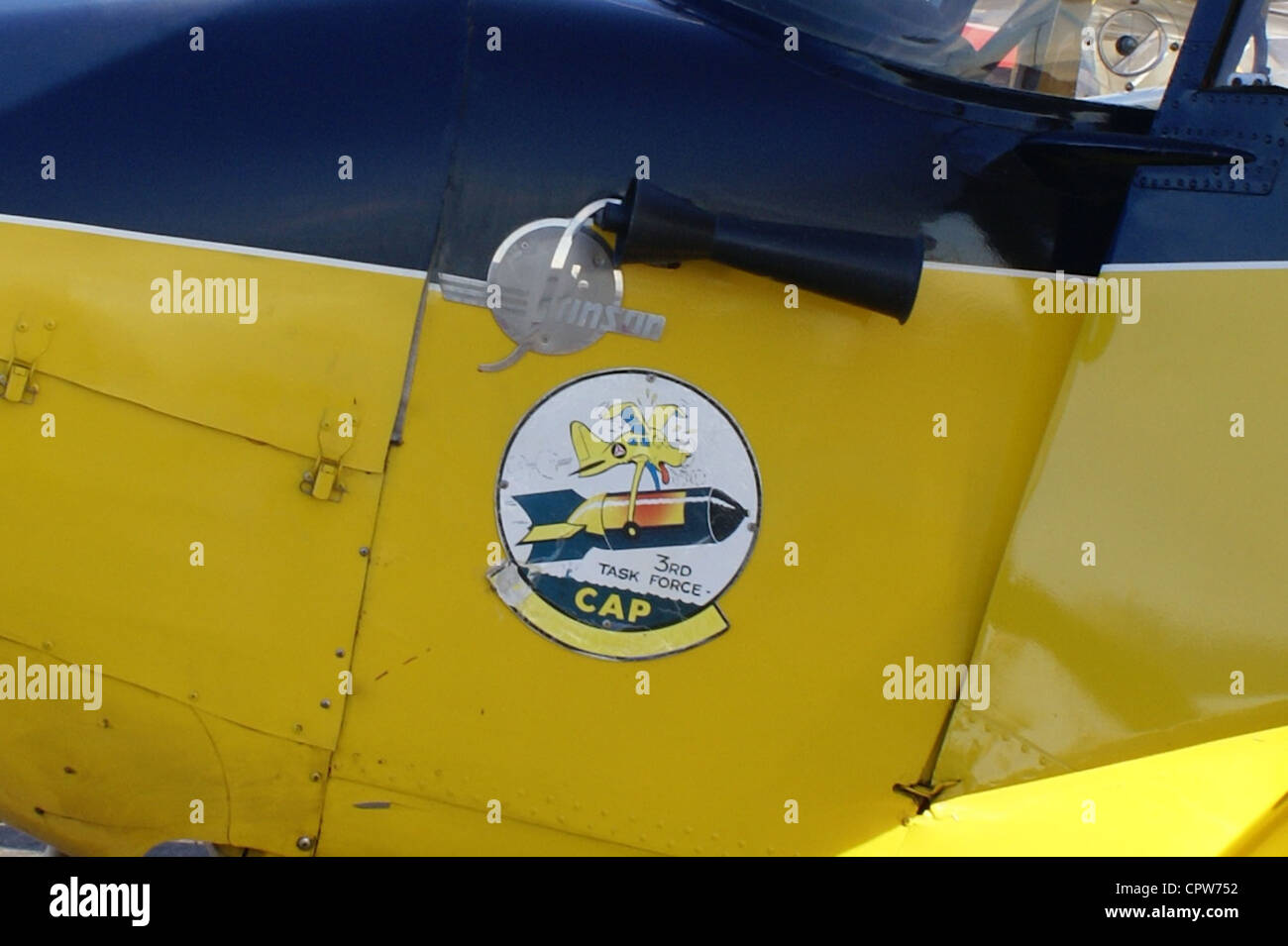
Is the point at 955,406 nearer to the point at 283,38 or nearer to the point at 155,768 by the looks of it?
the point at 283,38

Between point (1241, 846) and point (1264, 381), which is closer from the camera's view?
point (1264, 381)

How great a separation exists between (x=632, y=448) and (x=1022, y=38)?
114 centimetres

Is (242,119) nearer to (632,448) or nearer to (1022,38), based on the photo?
(632,448)

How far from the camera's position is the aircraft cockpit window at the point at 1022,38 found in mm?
2361

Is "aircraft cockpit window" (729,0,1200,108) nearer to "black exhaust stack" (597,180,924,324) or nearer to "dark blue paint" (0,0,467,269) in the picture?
"black exhaust stack" (597,180,924,324)

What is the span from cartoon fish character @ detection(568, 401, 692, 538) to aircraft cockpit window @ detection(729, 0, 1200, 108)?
83cm

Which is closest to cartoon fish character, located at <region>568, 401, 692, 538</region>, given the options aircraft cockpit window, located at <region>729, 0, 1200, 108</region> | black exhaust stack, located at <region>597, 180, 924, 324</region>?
black exhaust stack, located at <region>597, 180, 924, 324</region>

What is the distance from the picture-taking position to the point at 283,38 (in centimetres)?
224

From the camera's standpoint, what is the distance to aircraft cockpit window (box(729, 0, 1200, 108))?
2.36 meters

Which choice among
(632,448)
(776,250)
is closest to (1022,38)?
(776,250)

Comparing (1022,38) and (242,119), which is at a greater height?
(1022,38)

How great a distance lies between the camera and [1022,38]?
2.41 meters
